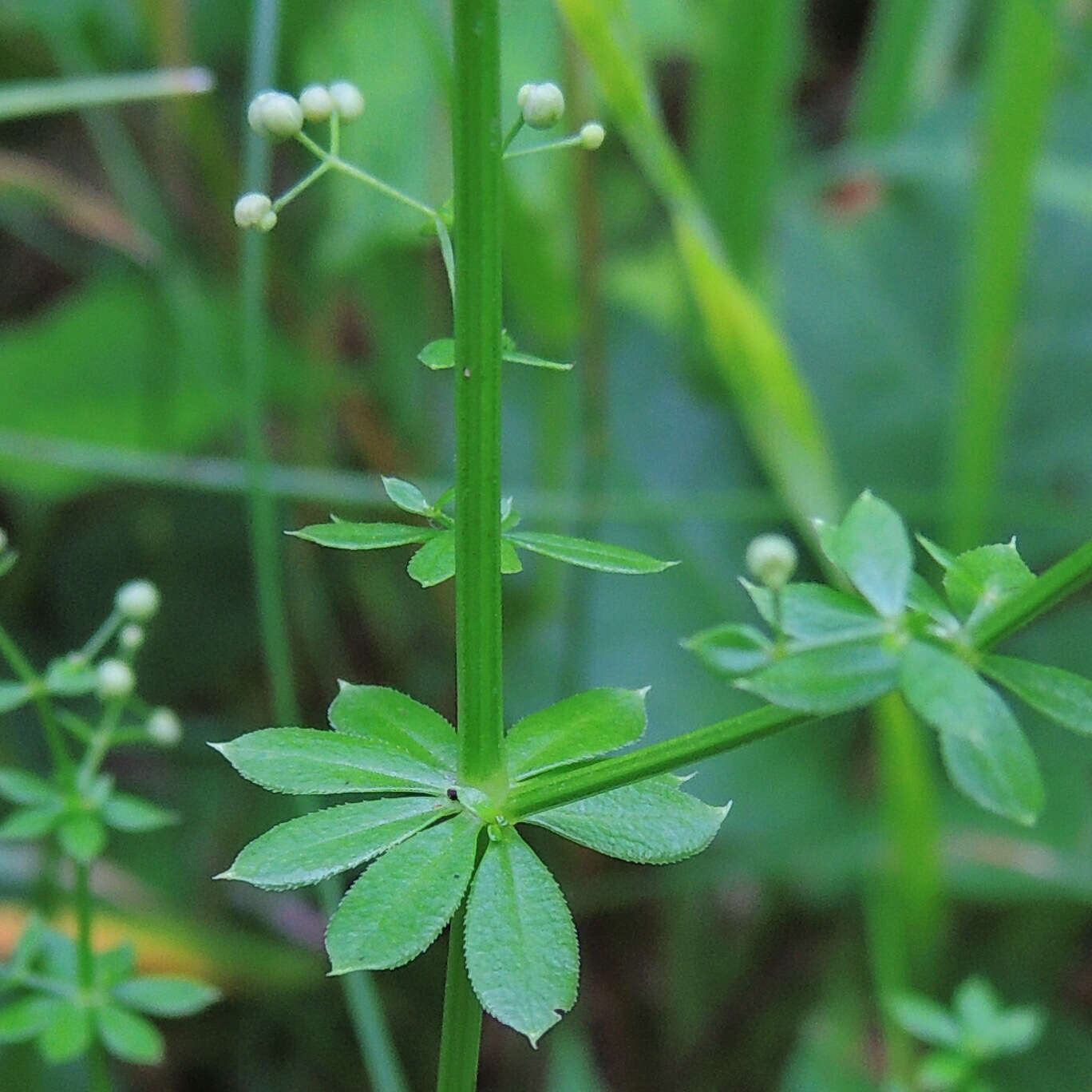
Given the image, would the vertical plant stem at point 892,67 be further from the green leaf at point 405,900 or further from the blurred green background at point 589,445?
the green leaf at point 405,900

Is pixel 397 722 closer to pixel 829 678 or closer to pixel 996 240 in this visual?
pixel 829 678

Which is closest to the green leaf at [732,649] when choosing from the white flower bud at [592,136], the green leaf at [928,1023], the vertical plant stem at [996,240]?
the white flower bud at [592,136]

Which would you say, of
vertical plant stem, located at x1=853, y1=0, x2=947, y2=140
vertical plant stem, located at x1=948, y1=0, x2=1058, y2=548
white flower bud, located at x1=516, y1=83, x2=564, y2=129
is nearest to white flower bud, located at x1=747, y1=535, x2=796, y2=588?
white flower bud, located at x1=516, y1=83, x2=564, y2=129

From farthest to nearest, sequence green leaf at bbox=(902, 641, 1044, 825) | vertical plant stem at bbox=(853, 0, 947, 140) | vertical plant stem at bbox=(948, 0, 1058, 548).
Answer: vertical plant stem at bbox=(853, 0, 947, 140) < vertical plant stem at bbox=(948, 0, 1058, 548) < green leaf at bbox=(902, 641, 1044, 825)

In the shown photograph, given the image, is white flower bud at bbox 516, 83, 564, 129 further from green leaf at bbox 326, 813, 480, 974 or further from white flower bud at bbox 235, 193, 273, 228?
green leaf at bbox 326, 813, 480, 974

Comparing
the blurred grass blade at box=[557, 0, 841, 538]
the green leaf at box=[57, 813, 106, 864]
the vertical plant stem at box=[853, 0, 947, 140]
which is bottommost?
the green leaf at box=[57, 813, 106, 864]

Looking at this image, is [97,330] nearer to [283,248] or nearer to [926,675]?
[283,248]

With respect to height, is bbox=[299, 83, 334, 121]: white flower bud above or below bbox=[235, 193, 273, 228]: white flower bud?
above
